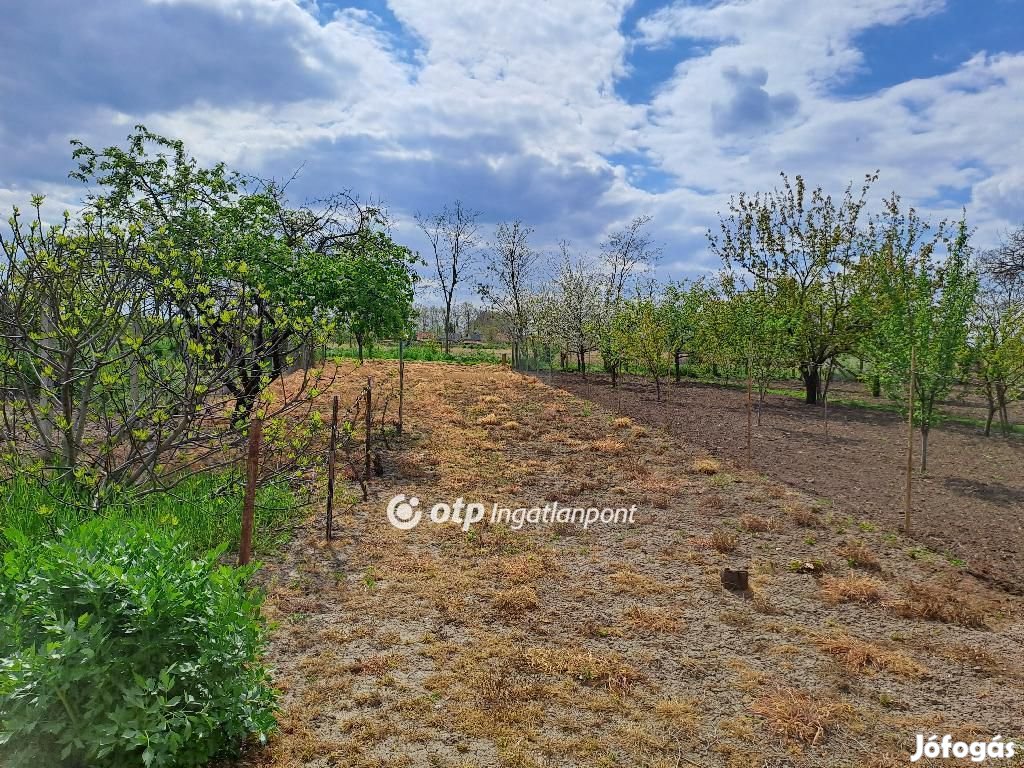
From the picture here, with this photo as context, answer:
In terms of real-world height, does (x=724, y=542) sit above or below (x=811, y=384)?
below

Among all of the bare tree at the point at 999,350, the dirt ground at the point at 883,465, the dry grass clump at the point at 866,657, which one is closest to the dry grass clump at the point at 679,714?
the dry grass clump at the point at 866,657

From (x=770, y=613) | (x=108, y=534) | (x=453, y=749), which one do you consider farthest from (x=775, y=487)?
(x=108, y=534)

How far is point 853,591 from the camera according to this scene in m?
5.83

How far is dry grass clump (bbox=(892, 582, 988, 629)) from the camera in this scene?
537 cm

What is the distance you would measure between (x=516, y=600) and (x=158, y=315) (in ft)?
15.4

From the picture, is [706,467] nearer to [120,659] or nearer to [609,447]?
[609,447]

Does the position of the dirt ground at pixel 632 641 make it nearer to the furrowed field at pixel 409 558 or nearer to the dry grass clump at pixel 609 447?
the furrowed field at pixel 409 558

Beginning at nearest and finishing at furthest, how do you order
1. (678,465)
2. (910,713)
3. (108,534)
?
(108,534), (910,713), (678,465)

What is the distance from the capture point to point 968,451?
13289 millimetres

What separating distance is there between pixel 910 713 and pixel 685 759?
179 centimetres

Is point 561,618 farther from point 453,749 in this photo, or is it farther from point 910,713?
point 910,713

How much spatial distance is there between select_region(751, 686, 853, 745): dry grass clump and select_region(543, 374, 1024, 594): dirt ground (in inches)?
146

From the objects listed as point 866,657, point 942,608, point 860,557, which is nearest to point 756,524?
point 860,557

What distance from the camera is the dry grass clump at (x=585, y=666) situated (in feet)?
14.2
